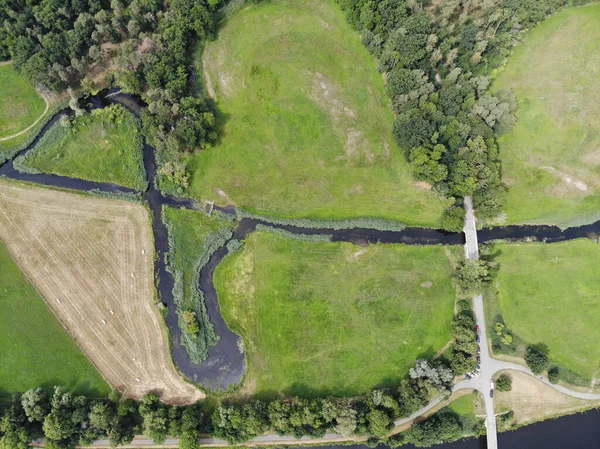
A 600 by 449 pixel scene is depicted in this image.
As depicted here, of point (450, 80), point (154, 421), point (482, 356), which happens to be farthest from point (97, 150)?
point (482, 356)

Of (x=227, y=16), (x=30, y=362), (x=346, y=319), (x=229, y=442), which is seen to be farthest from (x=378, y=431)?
(x=227, y=16)

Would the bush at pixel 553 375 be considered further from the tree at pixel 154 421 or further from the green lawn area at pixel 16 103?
the green lawn area at pixel 16 103

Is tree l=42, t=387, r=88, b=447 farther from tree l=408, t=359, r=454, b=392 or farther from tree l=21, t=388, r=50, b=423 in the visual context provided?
tree l=408, t=359, r=454, b=392

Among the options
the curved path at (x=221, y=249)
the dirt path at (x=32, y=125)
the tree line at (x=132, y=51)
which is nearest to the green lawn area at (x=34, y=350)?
the curved path at (x=221, y=249)

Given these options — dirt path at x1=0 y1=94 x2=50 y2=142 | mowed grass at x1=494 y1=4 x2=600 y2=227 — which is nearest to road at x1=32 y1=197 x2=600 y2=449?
mowed grass at x1=494 y1=4 x2=600 y2=227

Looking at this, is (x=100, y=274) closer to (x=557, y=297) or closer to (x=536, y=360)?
(x=536, y=360)
